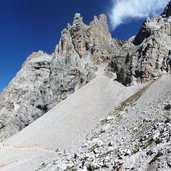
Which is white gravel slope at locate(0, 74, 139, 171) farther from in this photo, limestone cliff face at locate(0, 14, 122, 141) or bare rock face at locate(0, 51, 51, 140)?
bare rock face at locate(0, 51, 51, 140)

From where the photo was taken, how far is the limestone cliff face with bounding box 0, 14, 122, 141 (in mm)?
93938

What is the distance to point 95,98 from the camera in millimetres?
75688

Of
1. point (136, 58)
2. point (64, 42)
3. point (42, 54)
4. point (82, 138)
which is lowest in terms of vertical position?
point (82, 138)

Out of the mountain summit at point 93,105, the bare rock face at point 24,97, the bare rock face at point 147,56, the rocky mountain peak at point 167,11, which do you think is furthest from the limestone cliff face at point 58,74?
the rocky mountain peak at point 167,11

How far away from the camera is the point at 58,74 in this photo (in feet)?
324

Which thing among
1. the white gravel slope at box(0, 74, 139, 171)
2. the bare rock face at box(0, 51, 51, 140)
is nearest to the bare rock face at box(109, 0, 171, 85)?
the white gravel slope at box(0, 74, 139, 171)

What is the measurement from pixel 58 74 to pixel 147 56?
1235 inches

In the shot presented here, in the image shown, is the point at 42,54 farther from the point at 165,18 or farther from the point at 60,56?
the point at 165,18

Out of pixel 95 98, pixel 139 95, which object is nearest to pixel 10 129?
pixel 95 98

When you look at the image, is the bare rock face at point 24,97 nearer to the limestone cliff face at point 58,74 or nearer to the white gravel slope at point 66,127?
the limestone cliff face at point 58,74

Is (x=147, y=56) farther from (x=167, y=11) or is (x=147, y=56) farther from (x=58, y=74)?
(x=58, y=74)

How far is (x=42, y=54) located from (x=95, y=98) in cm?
6422

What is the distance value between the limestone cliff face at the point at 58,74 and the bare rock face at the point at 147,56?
1106 cm

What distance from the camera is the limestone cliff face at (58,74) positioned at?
9394 cm
